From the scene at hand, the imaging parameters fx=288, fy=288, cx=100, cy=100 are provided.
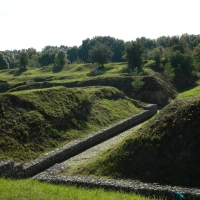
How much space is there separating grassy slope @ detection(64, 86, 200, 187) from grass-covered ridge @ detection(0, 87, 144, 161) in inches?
245

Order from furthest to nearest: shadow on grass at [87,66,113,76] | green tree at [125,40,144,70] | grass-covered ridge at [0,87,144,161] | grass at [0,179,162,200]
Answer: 1. shadow on grass at [87,66,113,76]
2. green tree at [125,40,144,70]
3. grass-covered ridge at [0,87,144,161]
4. grass at [0,179,162,200]

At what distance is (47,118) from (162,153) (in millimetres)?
15205

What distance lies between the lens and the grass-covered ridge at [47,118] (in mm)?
25453

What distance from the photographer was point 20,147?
24922 mm

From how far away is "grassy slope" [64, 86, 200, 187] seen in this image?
17.5m

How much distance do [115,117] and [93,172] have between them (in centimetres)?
1903

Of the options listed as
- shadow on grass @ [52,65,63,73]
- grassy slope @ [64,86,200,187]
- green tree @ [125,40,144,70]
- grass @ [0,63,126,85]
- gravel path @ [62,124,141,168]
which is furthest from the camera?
shadow on grass @ [52,65,63,73]

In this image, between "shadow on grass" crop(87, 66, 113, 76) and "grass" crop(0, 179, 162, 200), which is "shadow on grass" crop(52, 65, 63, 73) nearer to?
"shadow on grass" crop(87, 66, 113, 76)

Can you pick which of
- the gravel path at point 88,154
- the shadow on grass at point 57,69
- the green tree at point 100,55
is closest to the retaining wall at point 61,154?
A: the gravel path at point 88,154

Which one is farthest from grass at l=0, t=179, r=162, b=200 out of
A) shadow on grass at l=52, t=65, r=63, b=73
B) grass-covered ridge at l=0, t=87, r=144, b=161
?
shadow on grass at l=52, t=65, r=63, b=73

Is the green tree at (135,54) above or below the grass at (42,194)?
above

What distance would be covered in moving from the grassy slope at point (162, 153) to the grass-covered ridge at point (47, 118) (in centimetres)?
622

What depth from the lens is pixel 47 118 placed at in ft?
100

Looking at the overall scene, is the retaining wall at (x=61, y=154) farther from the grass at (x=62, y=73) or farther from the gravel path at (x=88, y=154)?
the grass at (x=62, y=73)
